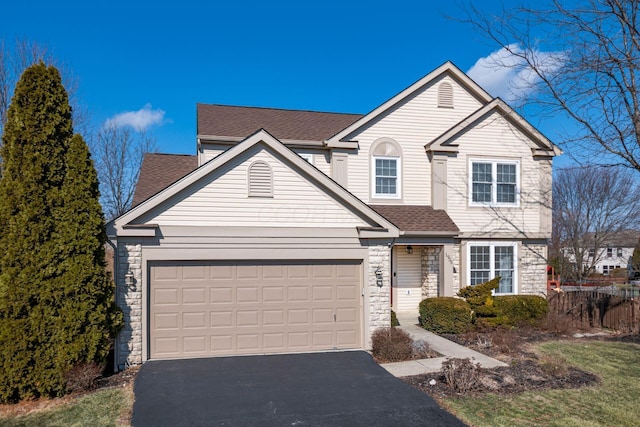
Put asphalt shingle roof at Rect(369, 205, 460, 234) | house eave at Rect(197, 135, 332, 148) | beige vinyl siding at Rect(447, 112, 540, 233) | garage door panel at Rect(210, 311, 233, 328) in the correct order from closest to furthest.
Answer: garage door panel at Rect(210, 311, 233, 328)
asphalt shingle roof at Rect(369, 205, 460, 234)
house eave at Rect(197, 135, 332, 148)
beige vinyl siding at Rect(447, 112, 540, 233)

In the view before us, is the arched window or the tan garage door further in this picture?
the arched window

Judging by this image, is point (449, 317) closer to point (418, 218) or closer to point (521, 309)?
point (521, 309)

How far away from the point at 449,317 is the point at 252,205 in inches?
277

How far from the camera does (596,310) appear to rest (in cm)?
1586

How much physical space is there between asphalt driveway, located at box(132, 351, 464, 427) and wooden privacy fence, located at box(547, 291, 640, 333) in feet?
29.8

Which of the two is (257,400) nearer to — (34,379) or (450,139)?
(34,379)

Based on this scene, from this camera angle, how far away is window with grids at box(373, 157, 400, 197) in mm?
16547

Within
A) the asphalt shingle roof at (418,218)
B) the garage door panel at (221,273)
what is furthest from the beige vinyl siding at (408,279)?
the garage door panel at (221,273)

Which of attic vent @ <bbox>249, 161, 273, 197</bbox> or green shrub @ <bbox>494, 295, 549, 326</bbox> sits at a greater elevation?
attic vent @ <bbox>249, 161, 273, 197</bbox>

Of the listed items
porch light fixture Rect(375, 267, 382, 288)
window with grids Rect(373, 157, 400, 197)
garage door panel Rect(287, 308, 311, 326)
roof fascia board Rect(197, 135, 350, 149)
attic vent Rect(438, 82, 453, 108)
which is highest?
attic vent Rect(438, 82, 453, 108)

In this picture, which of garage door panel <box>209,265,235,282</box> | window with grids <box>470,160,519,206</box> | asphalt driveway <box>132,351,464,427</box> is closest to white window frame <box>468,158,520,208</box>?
window with grids <box>470,160,519,206</box>

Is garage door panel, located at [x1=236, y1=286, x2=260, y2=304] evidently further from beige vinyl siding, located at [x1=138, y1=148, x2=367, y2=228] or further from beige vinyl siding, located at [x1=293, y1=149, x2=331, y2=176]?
beige vinyl siding, located at [x1=293, y1=149, x2=331, y2=176]

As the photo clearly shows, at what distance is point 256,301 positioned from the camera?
1109 cm

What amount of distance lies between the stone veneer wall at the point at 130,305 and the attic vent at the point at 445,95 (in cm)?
1203
